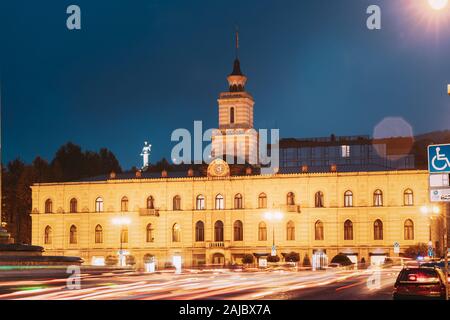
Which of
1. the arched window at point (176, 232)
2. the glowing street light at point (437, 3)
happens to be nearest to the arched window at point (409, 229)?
the arched window at point (176, 232)

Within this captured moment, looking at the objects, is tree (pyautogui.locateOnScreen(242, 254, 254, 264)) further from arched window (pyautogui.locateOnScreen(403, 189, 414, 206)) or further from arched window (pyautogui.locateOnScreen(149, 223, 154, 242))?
arched window (pyautogui.locateOnScreen(403, 189, 414, 206))

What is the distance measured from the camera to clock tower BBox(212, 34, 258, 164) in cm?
10544

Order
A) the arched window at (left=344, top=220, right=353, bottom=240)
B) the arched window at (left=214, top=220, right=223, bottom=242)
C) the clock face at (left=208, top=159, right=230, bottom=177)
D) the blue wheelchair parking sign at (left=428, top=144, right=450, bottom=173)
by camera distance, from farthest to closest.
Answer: the clock face at (left=208, top=159, right=230, bottom=177) < the arched window at (left=214, top=220, right=223, bottom=242) < the arched window at (left=344, top=220, right=353, bottom=240) < the blue wheelchair parking sign at (left=428, top=144, right=450, bottom=173)

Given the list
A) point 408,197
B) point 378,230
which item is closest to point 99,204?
point 378,230

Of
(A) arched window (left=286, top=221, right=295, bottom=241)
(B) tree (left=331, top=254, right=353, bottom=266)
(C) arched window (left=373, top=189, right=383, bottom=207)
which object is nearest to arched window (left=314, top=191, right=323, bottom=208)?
(A) arched window (left=286, top=221, right=295, bottom=241)

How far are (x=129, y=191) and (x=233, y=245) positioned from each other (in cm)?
1421

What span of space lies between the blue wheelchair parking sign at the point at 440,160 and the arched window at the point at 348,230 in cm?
7153

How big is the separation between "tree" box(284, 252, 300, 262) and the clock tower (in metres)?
16.3

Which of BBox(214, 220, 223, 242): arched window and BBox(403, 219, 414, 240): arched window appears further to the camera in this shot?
BBox(214, 220, 223, 242): arched window

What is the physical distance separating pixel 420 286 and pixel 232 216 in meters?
70.0

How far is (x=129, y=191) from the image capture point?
100688 mm

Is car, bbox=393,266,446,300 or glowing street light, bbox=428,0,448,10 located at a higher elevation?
glowing street light, bbox=428,0,448,10

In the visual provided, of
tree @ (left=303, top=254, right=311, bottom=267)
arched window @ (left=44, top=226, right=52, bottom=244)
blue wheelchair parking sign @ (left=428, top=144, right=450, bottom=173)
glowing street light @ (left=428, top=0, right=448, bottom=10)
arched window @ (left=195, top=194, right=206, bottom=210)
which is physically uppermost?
glowing street light @ (left=428, top=0, right=448, bottom=10)
